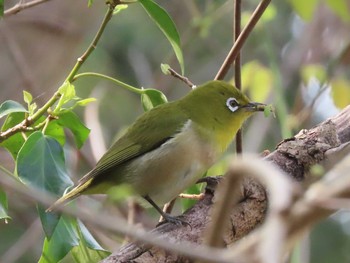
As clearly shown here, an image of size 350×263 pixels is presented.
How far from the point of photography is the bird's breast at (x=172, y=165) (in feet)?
9.52

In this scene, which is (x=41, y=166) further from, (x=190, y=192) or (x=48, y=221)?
(x=190, y=192)

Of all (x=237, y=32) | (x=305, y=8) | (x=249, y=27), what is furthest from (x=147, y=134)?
(x=305, y=8)

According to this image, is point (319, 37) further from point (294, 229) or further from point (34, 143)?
point (294, 229)

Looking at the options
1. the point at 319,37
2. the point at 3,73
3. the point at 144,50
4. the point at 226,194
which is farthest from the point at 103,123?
the point at 226,194

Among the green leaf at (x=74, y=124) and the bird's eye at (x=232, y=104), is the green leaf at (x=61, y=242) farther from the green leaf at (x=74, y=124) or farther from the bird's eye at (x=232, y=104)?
the bird's eye at (x=232, y=104)

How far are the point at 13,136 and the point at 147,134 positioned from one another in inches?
30.4

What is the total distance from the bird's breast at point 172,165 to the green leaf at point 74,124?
0.56m

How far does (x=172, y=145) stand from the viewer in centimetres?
305

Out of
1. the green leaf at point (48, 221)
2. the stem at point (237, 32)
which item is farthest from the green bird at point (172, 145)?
the green leaf at point (48, 221)

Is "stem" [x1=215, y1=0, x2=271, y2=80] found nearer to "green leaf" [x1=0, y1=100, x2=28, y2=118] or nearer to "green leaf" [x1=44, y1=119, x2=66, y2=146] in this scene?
"green leaf" [x1=44, y1=119, x2=66, y2=146]

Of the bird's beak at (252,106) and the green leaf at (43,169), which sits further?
the bird's beak at (252,106)

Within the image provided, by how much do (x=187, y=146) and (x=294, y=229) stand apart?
228 cm

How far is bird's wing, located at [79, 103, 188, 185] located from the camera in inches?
120

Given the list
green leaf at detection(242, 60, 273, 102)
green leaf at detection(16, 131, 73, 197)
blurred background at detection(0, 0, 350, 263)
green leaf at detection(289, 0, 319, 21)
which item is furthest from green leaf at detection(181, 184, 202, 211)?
green leaf at detection(242, 60, 273, 102)
